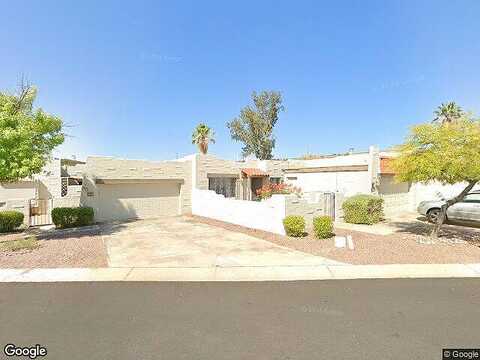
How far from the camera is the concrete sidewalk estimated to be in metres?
7.50

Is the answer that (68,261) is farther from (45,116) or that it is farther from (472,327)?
(472,327)

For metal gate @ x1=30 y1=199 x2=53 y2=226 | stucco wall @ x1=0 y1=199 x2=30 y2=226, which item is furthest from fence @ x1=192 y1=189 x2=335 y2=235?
stucco wall @ x1=0 y1=199 x2=30 y2=226

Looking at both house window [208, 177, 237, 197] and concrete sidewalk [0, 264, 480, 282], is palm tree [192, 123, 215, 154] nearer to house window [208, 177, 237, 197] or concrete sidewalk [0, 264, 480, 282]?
house window [208, 177, 237, 197]

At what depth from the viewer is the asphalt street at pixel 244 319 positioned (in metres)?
4.32

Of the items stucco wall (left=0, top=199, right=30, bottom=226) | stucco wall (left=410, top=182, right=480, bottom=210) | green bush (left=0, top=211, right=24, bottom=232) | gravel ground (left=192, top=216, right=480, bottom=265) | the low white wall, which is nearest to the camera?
gravel ground (left=192, top=216, right=480, bottom=265)

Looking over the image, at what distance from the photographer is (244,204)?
15.2m

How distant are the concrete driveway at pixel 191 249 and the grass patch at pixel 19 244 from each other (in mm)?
2377

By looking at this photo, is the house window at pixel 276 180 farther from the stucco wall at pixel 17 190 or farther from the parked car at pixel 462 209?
the stucco wall at pixel 17 190

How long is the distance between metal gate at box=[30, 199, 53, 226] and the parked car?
65.8 feet

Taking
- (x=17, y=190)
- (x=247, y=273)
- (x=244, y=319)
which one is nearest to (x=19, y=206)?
(x=17, y=190)

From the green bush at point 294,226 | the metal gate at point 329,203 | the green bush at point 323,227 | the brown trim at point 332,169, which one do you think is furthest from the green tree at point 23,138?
the brown trim at point 332,169

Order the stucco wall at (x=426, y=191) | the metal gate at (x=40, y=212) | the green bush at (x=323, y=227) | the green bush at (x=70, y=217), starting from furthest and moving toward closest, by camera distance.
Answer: the stucco wall at (x=426, y=191), the metal gate at (x=40, y=212), the green bush at (x=70, y=217), the green bush at (x=323, y=227)

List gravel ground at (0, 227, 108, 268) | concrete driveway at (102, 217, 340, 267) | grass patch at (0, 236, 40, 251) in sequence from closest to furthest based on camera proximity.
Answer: gravel ground at (0, 227, 108, 268), concrete driveway at (102, 217, 340, 267), grass patch at (0, 236, 40, 251)

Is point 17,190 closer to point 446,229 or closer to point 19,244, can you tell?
point 19,244
